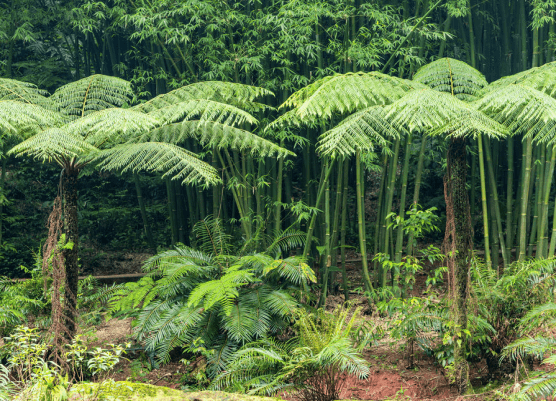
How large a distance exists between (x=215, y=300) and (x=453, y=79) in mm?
2171

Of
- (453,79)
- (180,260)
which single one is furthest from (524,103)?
→ (180,260)

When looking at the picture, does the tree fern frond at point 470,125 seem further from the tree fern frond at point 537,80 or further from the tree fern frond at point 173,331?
the tree fern frond at point 173,331

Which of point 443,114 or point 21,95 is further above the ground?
point 21,95

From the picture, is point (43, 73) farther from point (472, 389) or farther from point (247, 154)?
point (472, 389)

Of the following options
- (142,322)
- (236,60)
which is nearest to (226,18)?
(236,60)

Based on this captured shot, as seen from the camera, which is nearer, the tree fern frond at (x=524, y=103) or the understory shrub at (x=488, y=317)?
the tree fern frond at (x=524, y=103)

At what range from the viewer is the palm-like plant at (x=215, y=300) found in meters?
3.25

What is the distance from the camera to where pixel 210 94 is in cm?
379

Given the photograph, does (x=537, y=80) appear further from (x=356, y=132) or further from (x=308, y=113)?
(x=308, y=113)

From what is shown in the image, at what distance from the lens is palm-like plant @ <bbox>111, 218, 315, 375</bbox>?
3.25 m

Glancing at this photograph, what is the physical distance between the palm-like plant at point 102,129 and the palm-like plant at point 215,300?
629mm

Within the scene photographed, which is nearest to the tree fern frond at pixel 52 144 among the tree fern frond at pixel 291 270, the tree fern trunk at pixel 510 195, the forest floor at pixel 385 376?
the forest floor at pixel 385 376

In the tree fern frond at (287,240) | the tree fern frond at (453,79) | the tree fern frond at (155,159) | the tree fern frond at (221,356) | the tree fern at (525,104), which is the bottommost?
the tree fern frond at (221,356)

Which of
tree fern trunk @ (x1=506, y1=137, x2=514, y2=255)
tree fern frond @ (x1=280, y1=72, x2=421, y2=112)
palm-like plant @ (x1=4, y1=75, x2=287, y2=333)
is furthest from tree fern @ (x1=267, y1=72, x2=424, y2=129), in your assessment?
tree fern trunk @ (x1=506, y1=137, x2=514, y2=255)
